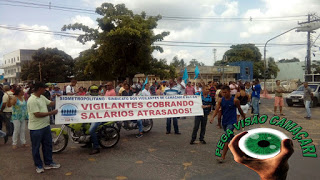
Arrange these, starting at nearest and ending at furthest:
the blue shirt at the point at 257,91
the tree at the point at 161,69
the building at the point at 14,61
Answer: the blue shirt at the point at 257,91 → the tree at the point at 161,69 → the building at the point at 14,61

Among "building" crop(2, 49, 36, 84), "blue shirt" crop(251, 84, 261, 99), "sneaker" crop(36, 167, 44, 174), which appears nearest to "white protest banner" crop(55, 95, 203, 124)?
"sneaker" crop(36, 167, 44, 174)

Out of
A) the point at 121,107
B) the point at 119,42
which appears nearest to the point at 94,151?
the point at 121,107

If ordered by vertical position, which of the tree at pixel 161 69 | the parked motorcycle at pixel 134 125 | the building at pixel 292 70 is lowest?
the parked motorcycle at pixel 134 125

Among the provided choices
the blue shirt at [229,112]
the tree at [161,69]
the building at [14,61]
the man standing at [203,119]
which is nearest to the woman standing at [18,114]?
the man standing at [203,119]

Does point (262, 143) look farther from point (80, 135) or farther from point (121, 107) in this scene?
point (80, 135)

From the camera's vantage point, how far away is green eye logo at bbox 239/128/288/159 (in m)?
3.69

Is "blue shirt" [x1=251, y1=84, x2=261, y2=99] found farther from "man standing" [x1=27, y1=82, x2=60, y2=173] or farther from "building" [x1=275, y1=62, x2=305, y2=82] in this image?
"building" [x1=275, y1=62, x2=305, y2=82]

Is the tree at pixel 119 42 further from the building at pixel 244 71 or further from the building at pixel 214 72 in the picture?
the building at pixel 244 71

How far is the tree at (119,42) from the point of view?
80.7ft

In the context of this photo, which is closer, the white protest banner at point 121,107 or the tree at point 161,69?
the white protest banner at point 121,107

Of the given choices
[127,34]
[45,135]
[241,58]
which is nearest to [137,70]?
[127,34]

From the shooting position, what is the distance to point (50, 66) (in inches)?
2094

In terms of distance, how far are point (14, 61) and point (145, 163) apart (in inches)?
3948

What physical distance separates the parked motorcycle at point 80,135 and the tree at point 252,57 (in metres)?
57.6
